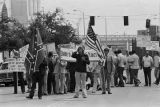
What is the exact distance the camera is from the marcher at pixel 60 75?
1988 cm

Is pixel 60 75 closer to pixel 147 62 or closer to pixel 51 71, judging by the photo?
pixel 51 71

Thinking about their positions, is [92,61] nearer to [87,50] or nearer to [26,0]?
[87,50]

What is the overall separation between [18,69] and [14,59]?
631 mm

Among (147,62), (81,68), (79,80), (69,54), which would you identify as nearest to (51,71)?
(69,54)

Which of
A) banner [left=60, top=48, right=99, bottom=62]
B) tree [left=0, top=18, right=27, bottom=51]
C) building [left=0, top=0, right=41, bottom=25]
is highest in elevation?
building [left=0, top=0, right=41, bottom=25]

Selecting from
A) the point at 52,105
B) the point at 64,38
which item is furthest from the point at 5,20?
the point at 52,105

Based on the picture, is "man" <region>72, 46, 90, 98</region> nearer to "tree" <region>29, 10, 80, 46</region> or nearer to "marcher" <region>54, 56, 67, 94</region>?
"marcher" <region>54, 56, 67, 94</region>

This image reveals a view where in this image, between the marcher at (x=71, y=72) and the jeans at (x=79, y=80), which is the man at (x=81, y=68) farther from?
the marcher at (x=71, y=72)

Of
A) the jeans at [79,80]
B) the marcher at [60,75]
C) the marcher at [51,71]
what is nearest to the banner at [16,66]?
the marcher at [51,71]

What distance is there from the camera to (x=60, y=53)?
20219 millimetres

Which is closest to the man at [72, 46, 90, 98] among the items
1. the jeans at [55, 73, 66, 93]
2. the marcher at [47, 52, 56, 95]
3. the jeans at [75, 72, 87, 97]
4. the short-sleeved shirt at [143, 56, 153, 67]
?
the jeans at [75, 72, 87, 97]

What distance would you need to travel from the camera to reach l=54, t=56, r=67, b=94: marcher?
19875 mm

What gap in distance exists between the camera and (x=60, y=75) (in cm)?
1992

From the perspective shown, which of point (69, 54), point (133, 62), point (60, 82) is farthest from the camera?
point (133, 62)
